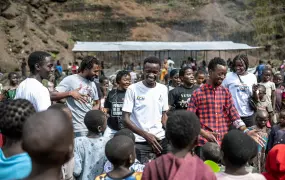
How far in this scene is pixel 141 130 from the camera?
5.06 metres

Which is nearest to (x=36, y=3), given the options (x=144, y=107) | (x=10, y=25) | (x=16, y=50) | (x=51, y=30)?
(x=51, y=30)

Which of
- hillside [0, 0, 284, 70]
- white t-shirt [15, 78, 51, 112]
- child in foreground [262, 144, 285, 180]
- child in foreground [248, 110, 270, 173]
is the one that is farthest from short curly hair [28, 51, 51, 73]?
hillside [0, 0, 284, 70]

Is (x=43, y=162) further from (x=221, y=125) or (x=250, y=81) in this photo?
(x=250, y=81)

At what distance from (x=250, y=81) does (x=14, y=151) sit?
16.2 ft

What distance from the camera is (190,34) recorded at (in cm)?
4312

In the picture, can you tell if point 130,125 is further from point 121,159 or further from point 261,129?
point 261,129

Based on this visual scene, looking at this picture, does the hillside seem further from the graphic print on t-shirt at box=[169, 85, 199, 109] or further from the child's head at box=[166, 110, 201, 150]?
the child's head at box=[166, 110, 201, 150]

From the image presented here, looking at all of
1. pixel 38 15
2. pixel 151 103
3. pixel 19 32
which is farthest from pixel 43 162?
pixel 38 15

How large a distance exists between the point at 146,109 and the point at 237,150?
83.4 inches

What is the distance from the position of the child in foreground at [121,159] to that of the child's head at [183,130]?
2.60ft

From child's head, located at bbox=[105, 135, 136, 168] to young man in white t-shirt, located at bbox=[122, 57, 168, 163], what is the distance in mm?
→ 1351

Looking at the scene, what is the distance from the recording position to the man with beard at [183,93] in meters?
6.58

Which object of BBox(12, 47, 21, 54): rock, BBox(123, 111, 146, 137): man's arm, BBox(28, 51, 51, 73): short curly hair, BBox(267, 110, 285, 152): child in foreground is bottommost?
BBox(267, 110, 285, 152): child in foreground

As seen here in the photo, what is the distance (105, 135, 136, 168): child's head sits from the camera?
373 centimetres
